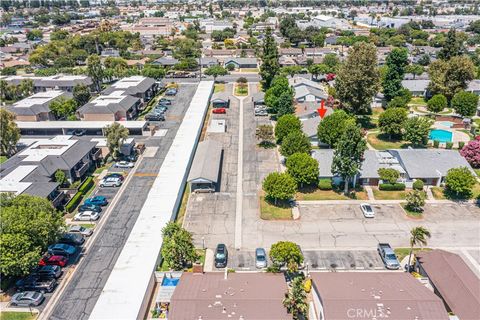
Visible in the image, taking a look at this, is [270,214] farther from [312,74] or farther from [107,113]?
[312,74]

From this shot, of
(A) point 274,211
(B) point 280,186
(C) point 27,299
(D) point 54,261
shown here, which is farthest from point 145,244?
(B) point 280,186

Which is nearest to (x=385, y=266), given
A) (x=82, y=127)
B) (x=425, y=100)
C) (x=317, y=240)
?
(x=317, y=240)

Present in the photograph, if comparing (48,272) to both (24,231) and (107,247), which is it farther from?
(107,247)

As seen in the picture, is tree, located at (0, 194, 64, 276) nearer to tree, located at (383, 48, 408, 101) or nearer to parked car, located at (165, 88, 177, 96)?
parked car, located at (165, 88, 177, 96)

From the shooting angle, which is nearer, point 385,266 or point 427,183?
point 385,266

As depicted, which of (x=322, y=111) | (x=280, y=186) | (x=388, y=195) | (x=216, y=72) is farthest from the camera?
(x=216, y=72)

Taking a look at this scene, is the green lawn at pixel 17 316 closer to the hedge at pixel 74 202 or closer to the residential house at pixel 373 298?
the hedge at pixel 74 202

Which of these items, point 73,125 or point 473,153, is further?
point 73,125

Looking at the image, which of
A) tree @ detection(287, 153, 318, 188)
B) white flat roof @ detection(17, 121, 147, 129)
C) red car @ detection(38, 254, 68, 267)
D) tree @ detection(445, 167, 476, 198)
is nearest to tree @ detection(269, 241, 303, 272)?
tree @ detection(287, 153, 318, 188)
